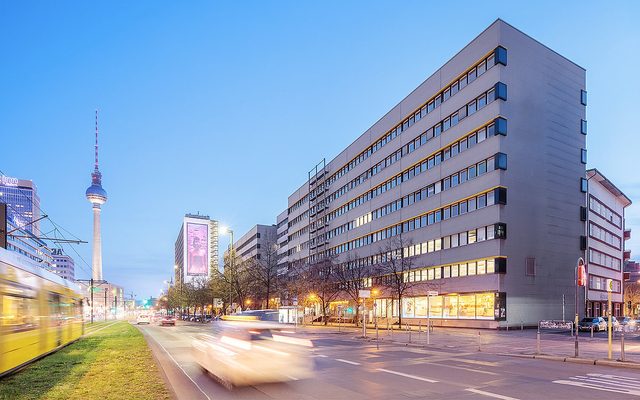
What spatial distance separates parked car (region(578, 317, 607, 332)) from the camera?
4353 centimetres

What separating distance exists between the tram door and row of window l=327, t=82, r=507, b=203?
41651mm

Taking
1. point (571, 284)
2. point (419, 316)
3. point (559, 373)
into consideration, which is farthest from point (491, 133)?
point (559, 373)

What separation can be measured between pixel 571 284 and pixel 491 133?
66.3 ft

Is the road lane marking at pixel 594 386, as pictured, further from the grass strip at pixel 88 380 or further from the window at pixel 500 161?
the window at pixel 500 161

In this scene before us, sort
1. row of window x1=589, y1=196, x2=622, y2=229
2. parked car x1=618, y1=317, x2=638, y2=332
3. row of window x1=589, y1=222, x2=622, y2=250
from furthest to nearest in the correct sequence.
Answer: row of window x1=589, y1=196, x2=622, y2=229 → row of window x1=589, y1=222, x2=622, y2=250 → parked car x1=618, y1=317, x2=638, y2=332

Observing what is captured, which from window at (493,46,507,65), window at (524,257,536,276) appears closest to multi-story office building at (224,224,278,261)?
window at (524,257,536,276)

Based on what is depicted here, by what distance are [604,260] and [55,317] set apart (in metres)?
77.8

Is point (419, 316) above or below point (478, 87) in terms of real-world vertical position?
below

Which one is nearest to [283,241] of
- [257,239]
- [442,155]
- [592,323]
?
[257,239]

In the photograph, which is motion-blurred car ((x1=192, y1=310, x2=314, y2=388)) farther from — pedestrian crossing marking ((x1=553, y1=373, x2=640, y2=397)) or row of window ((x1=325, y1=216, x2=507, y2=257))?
row of window ((x1=325, y1=216, x2=507, y2=257))

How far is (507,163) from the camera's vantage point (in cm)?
4738

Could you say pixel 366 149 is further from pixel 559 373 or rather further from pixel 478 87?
pixel 559 373

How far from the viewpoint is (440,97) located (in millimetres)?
56938

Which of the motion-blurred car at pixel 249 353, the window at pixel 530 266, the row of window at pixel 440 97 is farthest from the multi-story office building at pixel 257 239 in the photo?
the motion-blurred car at pixel 249 353
